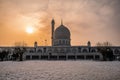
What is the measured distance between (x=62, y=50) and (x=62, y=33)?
807cm

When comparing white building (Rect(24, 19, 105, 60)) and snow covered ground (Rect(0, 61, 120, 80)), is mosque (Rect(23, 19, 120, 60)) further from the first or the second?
snow covered ground (Rect(0, 61, 120, 80))

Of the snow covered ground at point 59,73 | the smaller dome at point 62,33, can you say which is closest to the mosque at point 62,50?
the smaller dome at point 62,33

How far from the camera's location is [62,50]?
126 meters

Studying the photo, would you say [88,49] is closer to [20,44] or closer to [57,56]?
[57,56]

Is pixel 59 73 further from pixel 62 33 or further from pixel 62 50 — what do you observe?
pixel 62 33

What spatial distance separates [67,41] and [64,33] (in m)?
4.37

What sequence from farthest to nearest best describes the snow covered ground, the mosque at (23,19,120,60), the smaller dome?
1. the smaller dome
2. the mosque at (23,19,120,60)
3. the snow covered ground

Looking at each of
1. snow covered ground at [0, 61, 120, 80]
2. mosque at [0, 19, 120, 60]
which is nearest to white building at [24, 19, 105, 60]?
mosque at [0, 19, 120, 60]

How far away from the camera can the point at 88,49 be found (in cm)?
12862

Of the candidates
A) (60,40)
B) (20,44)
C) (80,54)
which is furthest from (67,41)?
(20,44)

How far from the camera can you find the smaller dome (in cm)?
12688

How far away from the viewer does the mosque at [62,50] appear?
119750mm

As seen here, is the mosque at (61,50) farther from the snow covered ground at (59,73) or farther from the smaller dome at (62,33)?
the snow covered ground at (59,73)

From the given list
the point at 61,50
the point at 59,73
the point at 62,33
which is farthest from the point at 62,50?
the point at 59,73
